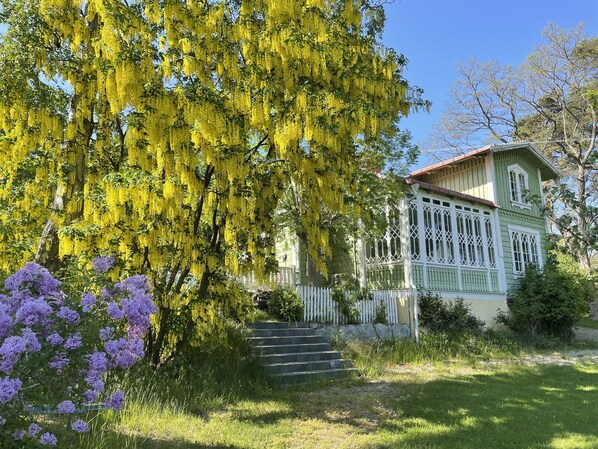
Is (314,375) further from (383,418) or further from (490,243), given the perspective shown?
(490,243)

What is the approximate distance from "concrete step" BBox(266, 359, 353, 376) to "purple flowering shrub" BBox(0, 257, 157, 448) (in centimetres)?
524

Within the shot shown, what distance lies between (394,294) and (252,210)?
7.18 m

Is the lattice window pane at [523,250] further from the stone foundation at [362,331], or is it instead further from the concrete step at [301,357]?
the concrete step at [301,357]

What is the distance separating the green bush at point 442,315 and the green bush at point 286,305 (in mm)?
3934

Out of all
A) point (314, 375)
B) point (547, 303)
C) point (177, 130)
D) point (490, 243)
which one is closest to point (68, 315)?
point (177, 130)

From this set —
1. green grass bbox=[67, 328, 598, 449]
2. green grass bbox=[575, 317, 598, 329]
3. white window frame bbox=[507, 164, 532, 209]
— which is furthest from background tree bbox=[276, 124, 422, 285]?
green grass bbox=[575, 317, 598, 329]

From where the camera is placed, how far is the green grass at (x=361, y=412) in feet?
16.5

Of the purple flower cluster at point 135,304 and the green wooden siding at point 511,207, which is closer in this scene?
the purple flower cluster at point 135,304

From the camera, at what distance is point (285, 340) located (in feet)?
31.1

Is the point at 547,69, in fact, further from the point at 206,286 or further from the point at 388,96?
the point at 206,286

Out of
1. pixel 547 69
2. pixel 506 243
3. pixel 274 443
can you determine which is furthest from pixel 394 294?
pixel 547 69

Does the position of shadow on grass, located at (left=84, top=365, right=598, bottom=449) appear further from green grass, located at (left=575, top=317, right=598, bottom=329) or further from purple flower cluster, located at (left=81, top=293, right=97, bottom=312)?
green grass, located at (left=575, top=317, right=598, bottom=329)

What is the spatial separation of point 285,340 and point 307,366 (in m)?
0.90

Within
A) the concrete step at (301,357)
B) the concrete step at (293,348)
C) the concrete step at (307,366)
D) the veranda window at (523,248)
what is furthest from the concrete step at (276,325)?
the veranda window at (523,248)
